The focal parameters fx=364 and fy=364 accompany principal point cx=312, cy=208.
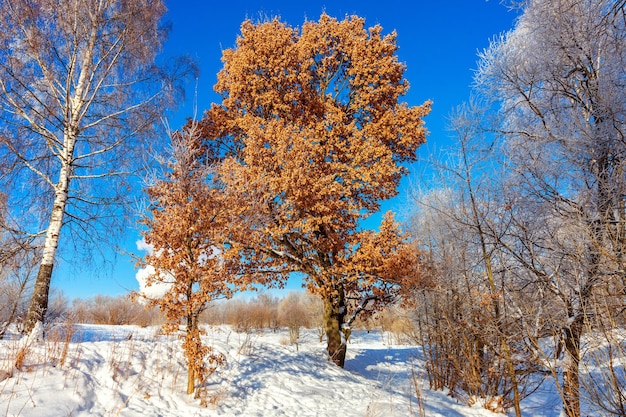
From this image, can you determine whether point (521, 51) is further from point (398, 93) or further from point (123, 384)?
point (123, 384)

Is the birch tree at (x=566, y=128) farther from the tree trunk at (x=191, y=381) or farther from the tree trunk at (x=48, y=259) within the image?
the tree trunk at (x=48, y=259)

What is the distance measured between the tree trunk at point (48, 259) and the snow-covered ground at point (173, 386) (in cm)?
56

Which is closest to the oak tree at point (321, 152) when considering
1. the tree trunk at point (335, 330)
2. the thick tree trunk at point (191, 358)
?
the tree trunk at point (335, 330)

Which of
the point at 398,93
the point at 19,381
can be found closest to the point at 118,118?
the point at 19,381

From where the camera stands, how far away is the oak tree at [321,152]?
28.6 ft

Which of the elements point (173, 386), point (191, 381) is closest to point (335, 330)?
point (191, 381)

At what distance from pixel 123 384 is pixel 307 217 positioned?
5056 mm

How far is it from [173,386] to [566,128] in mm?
8206

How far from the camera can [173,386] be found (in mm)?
6312

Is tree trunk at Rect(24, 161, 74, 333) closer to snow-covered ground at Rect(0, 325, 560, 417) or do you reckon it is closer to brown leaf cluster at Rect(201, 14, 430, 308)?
snow-covered ground at Rect(0, 325, 560, 417)

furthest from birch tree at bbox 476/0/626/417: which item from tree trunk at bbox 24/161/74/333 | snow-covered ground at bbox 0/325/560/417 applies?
tree trunk at bbox 24/161/74/333

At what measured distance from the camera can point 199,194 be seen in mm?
6441

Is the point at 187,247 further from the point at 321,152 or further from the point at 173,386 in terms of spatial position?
the point at 321,152

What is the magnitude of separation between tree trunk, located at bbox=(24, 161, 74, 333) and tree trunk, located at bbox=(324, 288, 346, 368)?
644cm
